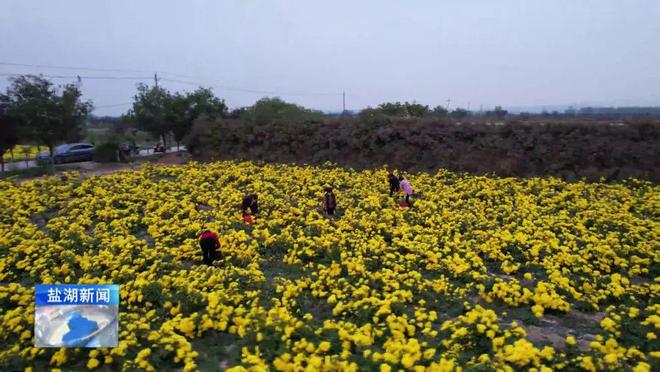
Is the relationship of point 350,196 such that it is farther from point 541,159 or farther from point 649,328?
point 649,328

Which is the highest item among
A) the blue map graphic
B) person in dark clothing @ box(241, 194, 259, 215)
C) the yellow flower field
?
the blue map graphic

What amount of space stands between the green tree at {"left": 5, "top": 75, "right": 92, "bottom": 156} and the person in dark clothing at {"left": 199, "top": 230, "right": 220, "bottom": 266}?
62.9 feet

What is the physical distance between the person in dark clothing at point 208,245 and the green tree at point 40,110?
1917 centimetres

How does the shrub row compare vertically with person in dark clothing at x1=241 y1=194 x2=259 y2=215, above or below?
above

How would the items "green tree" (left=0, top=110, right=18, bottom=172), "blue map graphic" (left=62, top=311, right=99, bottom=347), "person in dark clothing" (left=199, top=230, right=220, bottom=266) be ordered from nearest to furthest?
"blue map graphic" (left=62, top=311, right=99, bottom=347) → "person in dark clothing" (left=199, top=230, right=220, bottom=266) → "green tree" (left=0, top=110, right=18, bottom=172)

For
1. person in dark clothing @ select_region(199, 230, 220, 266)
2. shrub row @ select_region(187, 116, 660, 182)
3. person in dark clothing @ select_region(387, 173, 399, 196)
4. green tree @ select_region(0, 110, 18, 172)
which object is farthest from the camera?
green tree @ select_region(0, 110, 18, 172)

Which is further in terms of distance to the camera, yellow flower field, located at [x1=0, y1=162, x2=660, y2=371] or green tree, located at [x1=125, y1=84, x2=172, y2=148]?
green tree, located at [x1=125, y1=84, x2=172, y2=148]

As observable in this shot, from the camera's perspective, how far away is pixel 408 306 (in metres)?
7.69

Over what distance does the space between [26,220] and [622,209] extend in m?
16.2

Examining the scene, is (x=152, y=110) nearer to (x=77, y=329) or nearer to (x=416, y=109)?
(x=416, y=109)

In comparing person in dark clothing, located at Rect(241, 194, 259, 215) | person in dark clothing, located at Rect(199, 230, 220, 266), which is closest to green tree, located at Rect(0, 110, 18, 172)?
person in dark clothing, located at Rect(241, 194, 259, 215)

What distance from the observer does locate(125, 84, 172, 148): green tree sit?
32.0 meters

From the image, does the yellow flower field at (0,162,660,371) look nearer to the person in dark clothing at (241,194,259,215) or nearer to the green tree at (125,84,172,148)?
the person in dark clothing at (241,194,259,215)

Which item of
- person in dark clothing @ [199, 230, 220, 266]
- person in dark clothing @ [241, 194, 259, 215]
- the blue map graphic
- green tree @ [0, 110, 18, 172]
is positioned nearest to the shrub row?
green tree @ [0, 110, 18, 172]
